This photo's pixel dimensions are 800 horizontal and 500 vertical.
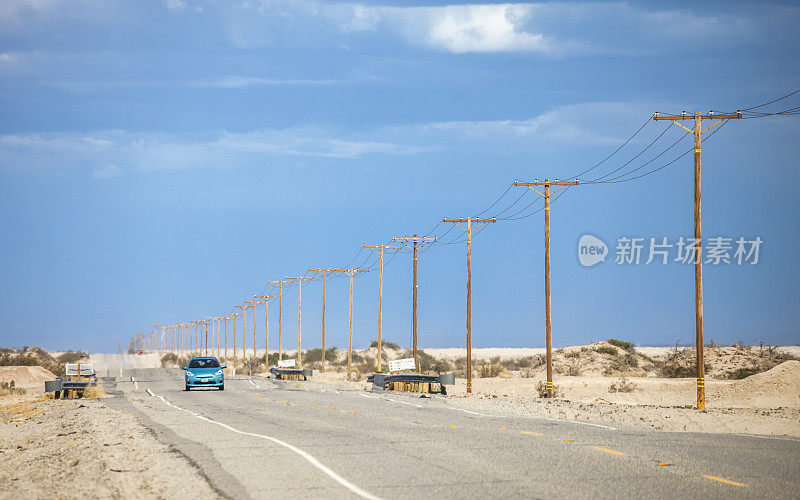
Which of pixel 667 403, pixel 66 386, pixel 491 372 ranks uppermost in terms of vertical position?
pixel 66 386

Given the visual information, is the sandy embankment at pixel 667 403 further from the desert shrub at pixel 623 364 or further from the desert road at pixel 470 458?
the desert shrub at pixel 623 364

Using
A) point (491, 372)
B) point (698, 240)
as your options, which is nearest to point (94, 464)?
point (698, 240)

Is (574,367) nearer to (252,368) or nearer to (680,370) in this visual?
(680,370)

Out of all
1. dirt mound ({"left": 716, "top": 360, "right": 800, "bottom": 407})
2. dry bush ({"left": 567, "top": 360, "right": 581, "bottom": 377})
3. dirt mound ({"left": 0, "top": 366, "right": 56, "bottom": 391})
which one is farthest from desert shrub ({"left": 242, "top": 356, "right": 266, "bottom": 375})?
dirt mound ({"left": 716, "top": 360, "right": 800, "bottom": 407})

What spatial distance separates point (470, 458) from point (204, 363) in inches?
1451

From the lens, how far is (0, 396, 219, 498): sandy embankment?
13414 mm

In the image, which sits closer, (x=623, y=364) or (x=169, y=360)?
(x=623, y=364)

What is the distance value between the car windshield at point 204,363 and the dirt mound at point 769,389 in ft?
88.3

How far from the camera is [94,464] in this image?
16.3 m

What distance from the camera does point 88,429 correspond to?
80.4 feet

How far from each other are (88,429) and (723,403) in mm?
29422

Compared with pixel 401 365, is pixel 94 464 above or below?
above

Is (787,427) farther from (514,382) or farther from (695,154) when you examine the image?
(514,382)

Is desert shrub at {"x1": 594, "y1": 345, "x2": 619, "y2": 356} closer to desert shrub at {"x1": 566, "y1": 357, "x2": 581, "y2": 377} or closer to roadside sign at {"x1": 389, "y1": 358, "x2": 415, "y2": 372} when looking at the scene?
desert shrub at {"x1": 566, "y1": 357, "x2": 581, "y2": 377}
